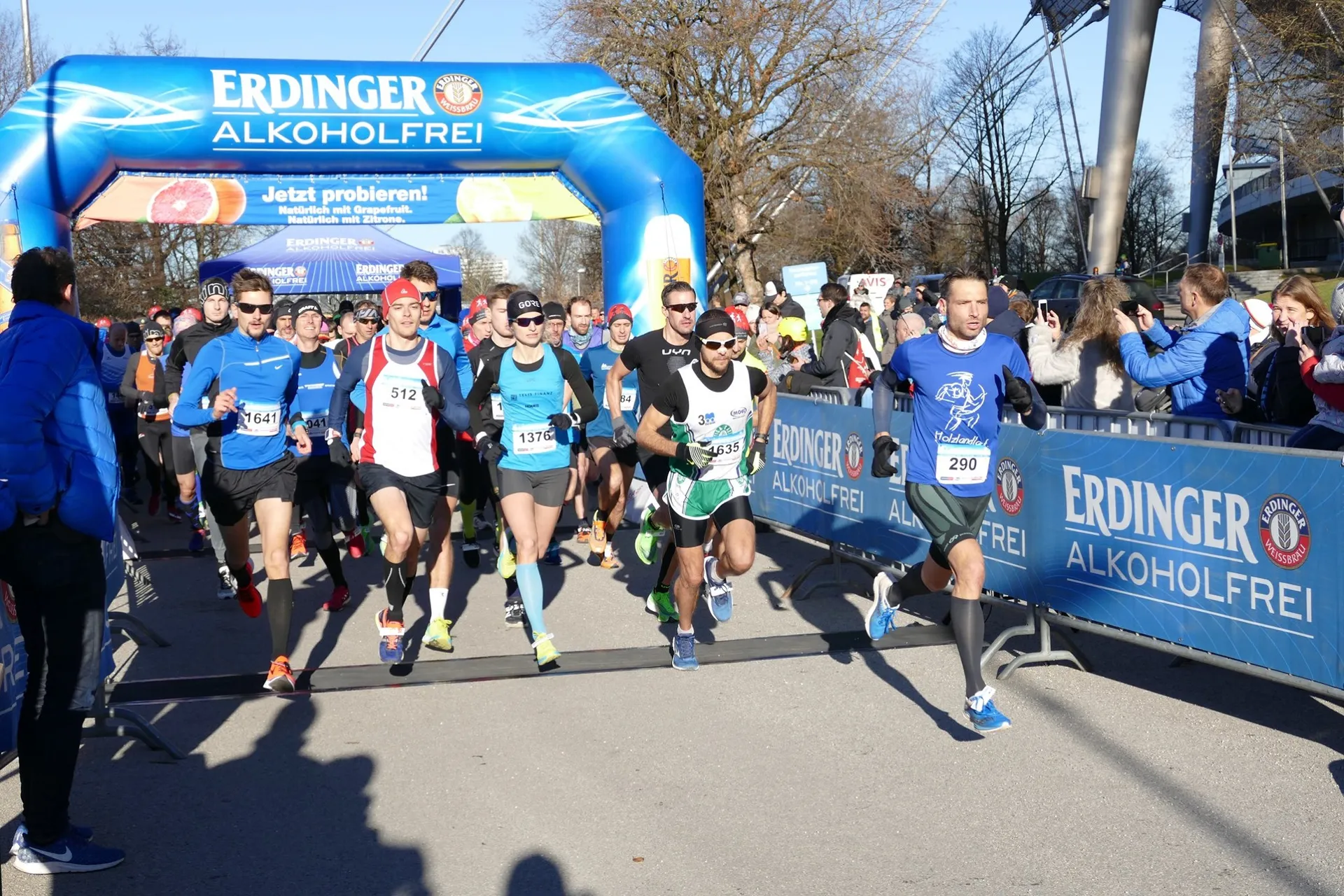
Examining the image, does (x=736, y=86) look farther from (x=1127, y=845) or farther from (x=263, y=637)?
(x=1127, y=845)

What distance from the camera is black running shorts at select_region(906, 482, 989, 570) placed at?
6066 mm

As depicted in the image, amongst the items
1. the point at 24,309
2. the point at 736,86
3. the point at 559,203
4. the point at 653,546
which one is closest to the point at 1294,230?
the point at 736,86

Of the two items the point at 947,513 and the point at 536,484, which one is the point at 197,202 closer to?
the point at 536,484

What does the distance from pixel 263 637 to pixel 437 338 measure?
207 centimetres

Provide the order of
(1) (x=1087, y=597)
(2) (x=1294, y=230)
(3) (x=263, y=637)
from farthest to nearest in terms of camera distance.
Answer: (2) (x=1294, y=230), (3) (x=263, y=637), (1) (x=1087, y=597)

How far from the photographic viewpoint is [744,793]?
5.21 meters

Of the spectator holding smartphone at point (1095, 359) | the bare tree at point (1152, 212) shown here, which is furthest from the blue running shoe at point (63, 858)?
the bare tree at point (1152, 212)

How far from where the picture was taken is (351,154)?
1353 cm

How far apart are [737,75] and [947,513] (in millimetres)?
27095

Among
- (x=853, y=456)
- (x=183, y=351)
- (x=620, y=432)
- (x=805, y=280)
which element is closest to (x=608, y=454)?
(x=853, y=456)

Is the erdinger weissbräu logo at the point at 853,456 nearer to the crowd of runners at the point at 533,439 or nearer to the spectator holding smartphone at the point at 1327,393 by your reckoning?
the crowd of runners at the point at 533,439

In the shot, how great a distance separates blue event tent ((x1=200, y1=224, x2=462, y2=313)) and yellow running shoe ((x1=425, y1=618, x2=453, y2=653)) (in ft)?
57.6

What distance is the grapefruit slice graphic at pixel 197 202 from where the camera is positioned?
13461 millimetres

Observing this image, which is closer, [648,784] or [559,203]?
[648,784]
